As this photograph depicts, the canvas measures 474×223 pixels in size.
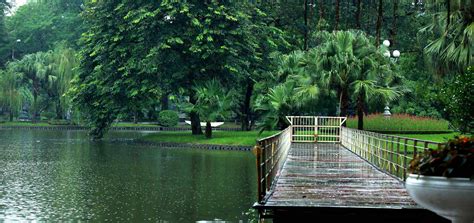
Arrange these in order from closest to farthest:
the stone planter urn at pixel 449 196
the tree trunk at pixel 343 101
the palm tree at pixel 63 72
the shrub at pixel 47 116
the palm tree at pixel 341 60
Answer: the stone planter urn at pixel 449 196, the palm tree at pixel 341 60, the tree trunk at pixel 343 101, the palm tree at pixel 63 72, the shrub at pixel 47 116

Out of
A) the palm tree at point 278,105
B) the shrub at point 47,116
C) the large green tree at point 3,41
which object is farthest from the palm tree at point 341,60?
the large green tree at point 3,41

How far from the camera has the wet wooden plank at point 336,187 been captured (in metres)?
11.6

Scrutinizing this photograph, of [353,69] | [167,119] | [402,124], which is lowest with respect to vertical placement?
[402,124]

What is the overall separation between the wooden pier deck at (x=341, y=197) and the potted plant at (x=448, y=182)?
2746mm

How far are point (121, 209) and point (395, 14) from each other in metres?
44.8

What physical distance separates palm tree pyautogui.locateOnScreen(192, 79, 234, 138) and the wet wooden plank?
25871mm

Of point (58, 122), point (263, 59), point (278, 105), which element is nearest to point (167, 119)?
point (58, 122)

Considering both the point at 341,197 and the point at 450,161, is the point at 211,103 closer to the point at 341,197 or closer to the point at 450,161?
the point at 341,197

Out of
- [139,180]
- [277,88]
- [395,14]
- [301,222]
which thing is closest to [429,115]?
[395,14]

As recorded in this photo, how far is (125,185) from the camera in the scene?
24.4 meters

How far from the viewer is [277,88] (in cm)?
4466

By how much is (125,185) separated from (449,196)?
58.4 ft

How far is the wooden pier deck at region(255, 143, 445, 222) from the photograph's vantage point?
1095 centimetres

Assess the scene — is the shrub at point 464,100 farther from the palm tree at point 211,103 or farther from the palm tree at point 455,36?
the palm tree at point 211,103
